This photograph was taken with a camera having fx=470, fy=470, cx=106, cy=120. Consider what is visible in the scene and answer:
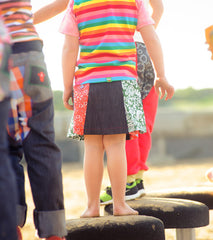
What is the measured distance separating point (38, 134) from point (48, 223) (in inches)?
10.4

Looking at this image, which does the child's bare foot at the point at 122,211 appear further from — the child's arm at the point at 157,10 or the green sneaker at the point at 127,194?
the child's arm at the point at 157,10

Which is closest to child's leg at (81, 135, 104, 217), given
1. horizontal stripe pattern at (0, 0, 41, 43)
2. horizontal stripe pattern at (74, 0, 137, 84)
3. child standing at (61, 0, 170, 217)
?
child standing at (61, 0, 170, 217)

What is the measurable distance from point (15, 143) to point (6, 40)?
0.46 meters

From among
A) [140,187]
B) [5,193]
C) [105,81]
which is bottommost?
[140,187]

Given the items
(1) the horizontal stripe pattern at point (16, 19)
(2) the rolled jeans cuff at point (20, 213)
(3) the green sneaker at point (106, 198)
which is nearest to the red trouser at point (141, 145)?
(3) the green sneaker at point (106, 198)

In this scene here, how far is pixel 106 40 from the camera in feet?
5.87

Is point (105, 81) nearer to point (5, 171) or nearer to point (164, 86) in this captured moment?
point (164, 86)

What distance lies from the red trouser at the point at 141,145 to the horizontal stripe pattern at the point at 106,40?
1.16ft

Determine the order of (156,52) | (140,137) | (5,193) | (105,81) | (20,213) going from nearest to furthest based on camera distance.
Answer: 1. (5,193)
2. (20,213)
3. (105,81)
4. (156,52)
5. (140,137)

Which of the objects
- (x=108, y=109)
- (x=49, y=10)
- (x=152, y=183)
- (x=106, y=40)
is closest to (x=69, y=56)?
(x=106, y=40)

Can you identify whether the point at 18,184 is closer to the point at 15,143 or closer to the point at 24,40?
the point at 15,143

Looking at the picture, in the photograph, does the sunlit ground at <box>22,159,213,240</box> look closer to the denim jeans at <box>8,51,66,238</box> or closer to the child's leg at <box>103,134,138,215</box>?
the child's leg at <box>103,134,138,215</box>

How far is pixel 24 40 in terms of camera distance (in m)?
1.37

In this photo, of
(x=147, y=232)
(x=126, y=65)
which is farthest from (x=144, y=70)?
(x=147, y=232)
